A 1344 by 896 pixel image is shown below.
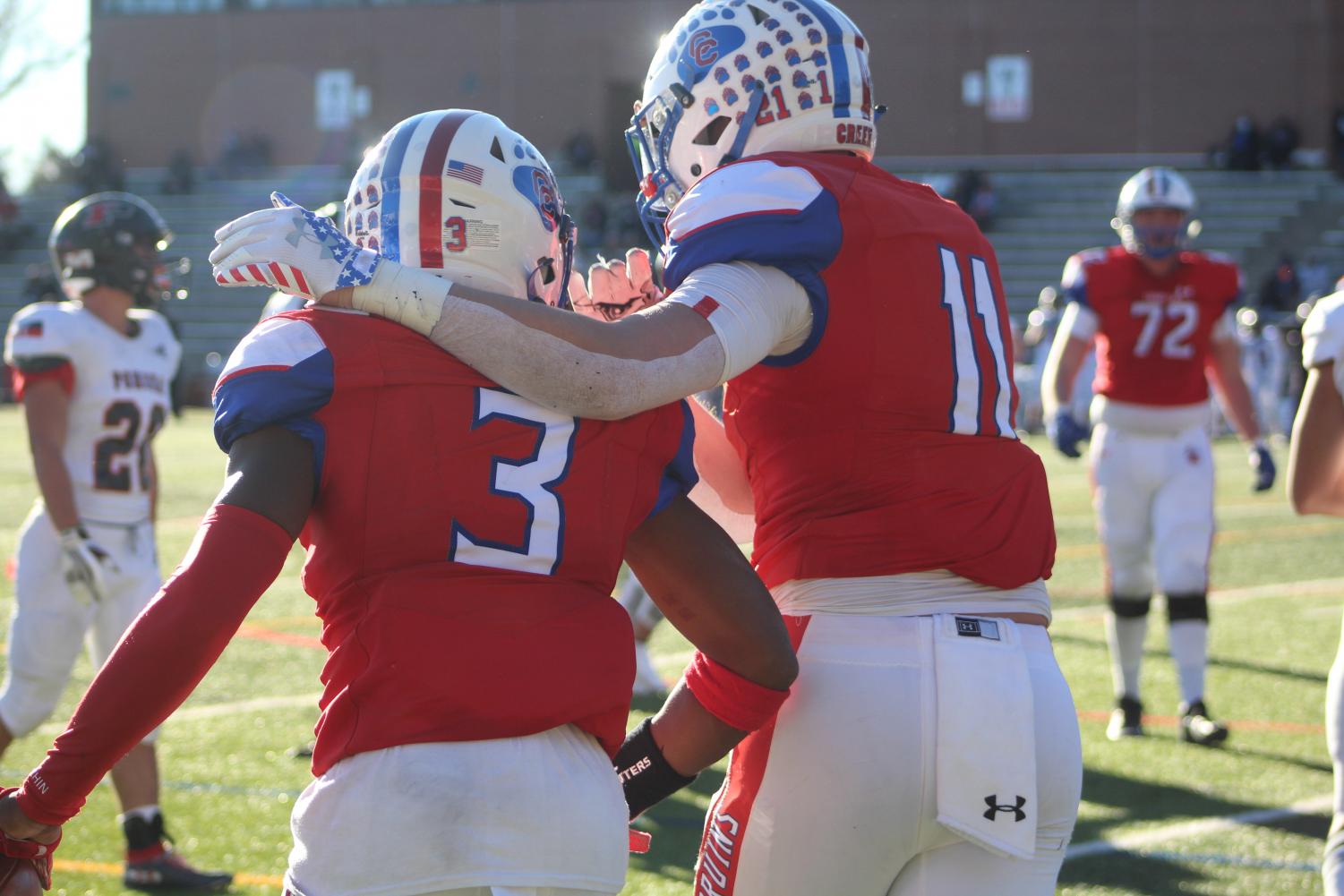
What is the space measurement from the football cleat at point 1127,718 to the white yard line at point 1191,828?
1030 mm

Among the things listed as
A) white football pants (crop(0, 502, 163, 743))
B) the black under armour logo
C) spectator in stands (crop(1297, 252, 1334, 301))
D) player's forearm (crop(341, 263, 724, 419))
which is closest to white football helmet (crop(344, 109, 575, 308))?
player's forearm (crop(341, 263, 724, 419))

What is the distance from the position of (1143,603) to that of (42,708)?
4291mm

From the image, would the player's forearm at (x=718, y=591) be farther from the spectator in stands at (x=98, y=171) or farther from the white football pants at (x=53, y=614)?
the spectator in stands at (x=98, y=171)

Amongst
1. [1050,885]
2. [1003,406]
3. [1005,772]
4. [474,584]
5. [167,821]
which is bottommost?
[167,821]

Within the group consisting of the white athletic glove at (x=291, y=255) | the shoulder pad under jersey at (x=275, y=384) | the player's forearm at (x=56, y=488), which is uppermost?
the white athletic glove at (x=291, y=255)

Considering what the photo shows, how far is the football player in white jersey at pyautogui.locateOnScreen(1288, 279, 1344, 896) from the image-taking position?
10.3 feet

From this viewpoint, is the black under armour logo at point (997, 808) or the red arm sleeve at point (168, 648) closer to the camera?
the red arm sleeve at point (168, 648)

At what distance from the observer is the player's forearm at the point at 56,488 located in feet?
16.2

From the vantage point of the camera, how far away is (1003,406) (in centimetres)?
247

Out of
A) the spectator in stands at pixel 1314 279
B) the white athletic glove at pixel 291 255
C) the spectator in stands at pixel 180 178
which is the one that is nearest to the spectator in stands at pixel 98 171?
the spectator in stands at pixel 180 178

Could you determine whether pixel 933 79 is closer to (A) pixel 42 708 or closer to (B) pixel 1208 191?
(B) pixel 1208 191

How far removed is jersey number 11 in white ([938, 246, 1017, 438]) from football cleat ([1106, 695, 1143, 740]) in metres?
4.43

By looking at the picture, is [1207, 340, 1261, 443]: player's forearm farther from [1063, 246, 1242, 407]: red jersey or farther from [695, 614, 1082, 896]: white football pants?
[695, 614, 1082, 896]: white football pants

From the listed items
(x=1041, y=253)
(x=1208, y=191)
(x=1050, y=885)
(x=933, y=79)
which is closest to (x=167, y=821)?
(x=1050, y=885)
